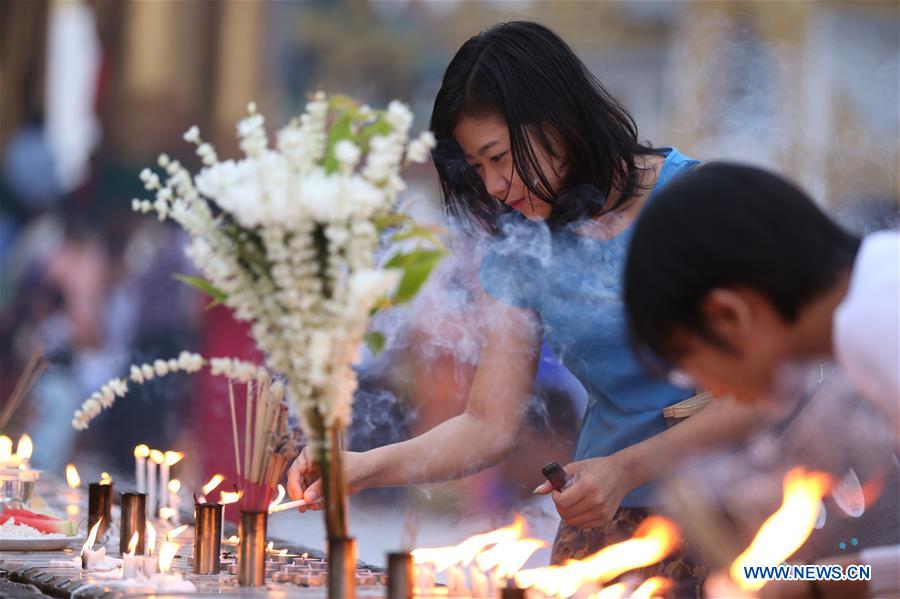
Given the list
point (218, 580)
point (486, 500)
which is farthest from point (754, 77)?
point (218, 580)

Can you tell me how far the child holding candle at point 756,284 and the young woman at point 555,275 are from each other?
88cm

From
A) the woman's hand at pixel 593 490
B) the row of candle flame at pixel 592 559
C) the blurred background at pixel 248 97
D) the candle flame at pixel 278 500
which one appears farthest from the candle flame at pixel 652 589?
the blurred background at pixel 248 97

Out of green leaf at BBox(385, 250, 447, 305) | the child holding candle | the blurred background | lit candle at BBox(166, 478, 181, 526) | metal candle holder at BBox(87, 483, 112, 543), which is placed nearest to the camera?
the child holding candle

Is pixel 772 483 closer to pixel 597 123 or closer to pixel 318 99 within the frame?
pixel 597 123

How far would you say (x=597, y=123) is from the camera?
2826mm

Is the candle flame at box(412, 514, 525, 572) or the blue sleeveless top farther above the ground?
the blue sleeveless top

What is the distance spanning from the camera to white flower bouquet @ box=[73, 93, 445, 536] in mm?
1904

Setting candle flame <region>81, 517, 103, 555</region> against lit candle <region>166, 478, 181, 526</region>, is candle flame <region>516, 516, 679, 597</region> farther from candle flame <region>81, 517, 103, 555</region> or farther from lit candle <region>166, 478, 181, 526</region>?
lit candle <region>166, 478, 181, 526</region>

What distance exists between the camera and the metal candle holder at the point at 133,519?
2672 millimetres

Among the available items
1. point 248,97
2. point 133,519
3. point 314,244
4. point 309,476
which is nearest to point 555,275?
point 309,476

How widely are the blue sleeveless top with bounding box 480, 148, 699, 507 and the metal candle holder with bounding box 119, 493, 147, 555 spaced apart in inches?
34.7

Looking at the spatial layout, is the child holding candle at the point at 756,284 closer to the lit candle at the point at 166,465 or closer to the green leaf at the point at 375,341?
the green leaf at the point at 375,341

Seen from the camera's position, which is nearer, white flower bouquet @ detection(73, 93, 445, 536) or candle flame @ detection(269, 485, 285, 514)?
white flower bouquet @ detection(73, 93, 445, 536)

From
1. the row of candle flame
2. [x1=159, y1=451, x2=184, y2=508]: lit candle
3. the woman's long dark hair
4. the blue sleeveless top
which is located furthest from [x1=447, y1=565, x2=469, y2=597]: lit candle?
[x1=159, y1=451, x2=184, y2=508]: lit candle
